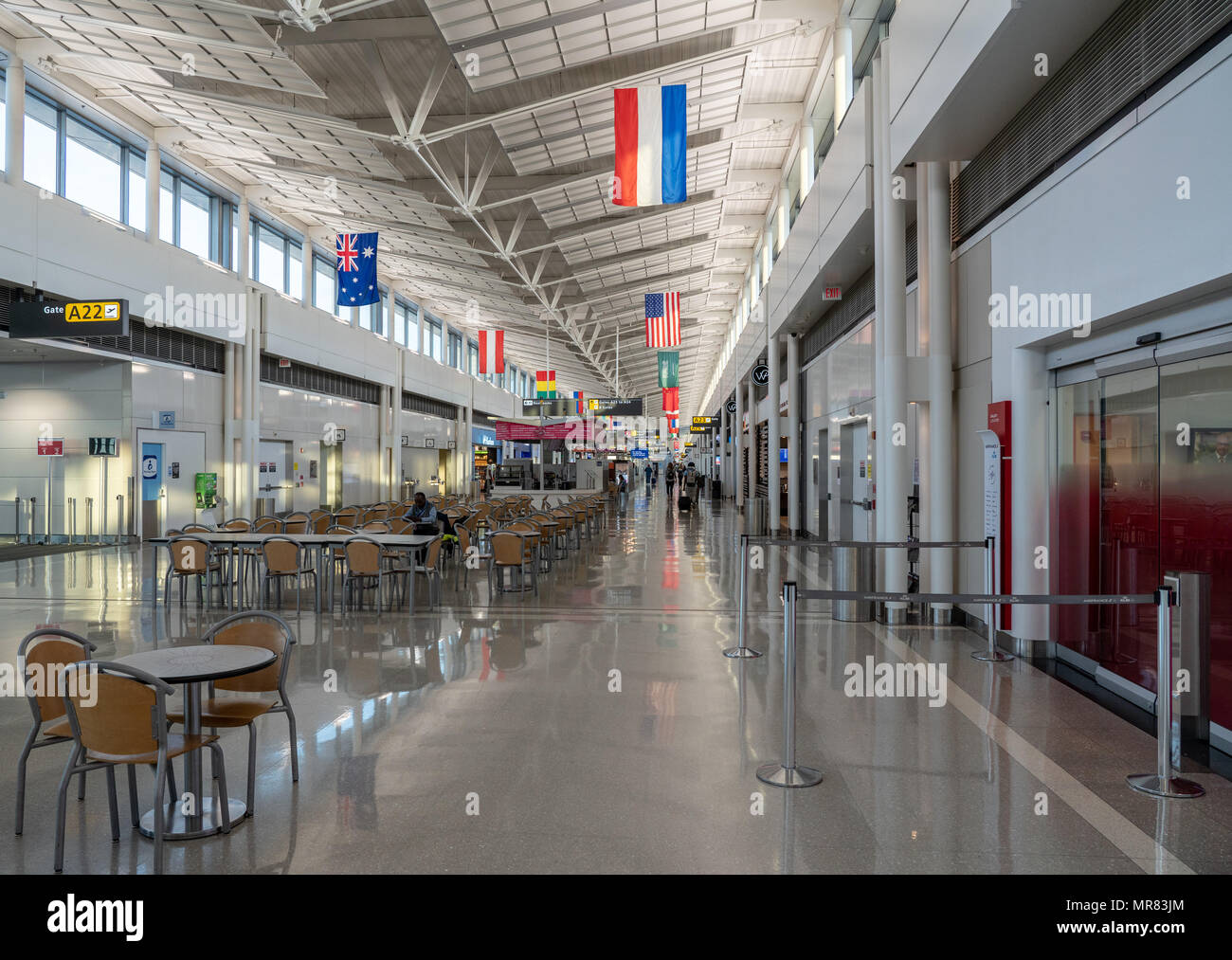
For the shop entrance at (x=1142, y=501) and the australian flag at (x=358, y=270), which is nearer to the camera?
the shop entrance at (x=1142, y=501)

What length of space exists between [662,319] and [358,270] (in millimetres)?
9544

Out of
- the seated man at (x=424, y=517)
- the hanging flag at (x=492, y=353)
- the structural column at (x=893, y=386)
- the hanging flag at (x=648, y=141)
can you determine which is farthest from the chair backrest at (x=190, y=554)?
the hanging flag at (x=492, y=353)

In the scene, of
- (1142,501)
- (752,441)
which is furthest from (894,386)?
(752,441)

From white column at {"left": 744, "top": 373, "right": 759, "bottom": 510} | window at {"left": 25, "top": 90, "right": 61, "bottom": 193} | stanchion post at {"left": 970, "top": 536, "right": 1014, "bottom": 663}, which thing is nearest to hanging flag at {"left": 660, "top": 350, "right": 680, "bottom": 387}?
white column at {"left": 744, "top": 373, "right": 759, "bottom": 510}

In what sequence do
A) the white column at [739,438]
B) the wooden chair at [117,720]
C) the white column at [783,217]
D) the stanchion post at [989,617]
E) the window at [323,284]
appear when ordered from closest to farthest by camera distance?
the wooden chair at [117,720]
the stanchion post at [989,617]
the white column at [783,217]
the window at [323,284]
the white column at [739,438]

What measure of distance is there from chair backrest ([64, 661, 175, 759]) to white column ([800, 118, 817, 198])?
13.2 meters

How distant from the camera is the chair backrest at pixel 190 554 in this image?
8938 millimetres

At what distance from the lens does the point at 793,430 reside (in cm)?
1859

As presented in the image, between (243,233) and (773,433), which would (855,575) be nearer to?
(773,433)

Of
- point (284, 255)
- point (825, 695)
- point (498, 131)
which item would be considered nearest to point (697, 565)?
point (825, 695)

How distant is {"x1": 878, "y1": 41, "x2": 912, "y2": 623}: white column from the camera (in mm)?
8211

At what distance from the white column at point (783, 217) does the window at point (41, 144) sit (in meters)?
13.3

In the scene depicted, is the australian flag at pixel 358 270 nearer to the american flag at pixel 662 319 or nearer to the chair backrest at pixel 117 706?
the american flag at pixel 662 319
